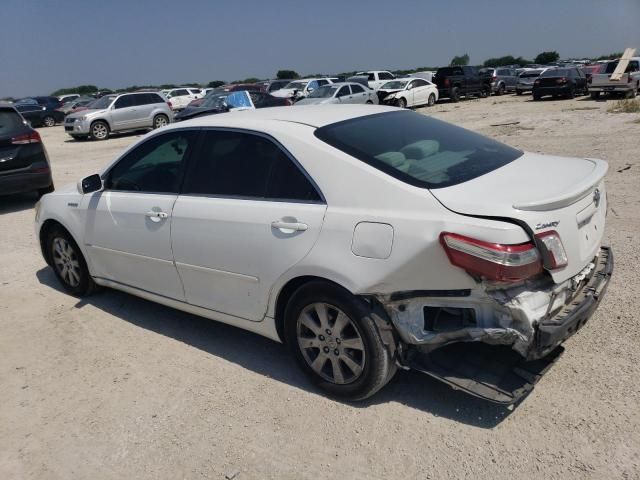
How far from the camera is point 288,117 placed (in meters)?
3.52

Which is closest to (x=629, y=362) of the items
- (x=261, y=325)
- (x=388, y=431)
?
(x=388, y=431)

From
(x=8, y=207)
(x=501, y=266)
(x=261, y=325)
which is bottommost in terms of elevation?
(x=8, y=207)

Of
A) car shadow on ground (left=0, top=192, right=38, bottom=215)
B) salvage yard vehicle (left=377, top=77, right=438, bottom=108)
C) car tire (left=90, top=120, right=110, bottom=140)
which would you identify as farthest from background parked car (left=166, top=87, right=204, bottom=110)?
car shadow on ground (left=0, top=192, right=38, bottom=215)

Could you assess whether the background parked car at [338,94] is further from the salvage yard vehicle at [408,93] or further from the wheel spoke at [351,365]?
the wheel spoke at [351,365]

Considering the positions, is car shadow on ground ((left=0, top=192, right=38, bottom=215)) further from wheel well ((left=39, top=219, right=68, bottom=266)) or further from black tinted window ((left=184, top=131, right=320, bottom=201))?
black tinted window ((left=184, top=131, right=320, bottom=201))

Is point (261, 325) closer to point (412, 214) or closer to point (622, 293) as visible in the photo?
point (412, 214)

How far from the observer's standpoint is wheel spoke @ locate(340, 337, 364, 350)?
296 centimetres

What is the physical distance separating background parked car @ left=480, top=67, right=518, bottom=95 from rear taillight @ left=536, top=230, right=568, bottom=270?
3156 centimetres

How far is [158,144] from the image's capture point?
4055mm

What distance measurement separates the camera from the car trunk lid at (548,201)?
2580 millimetres

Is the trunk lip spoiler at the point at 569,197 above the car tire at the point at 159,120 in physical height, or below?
above

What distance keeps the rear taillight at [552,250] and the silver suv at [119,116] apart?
2118 centimetres

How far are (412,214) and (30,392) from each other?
2.79 meters

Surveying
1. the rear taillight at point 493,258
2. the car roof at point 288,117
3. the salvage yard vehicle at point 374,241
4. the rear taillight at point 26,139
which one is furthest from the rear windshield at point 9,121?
the rear taillight at point 493,258
